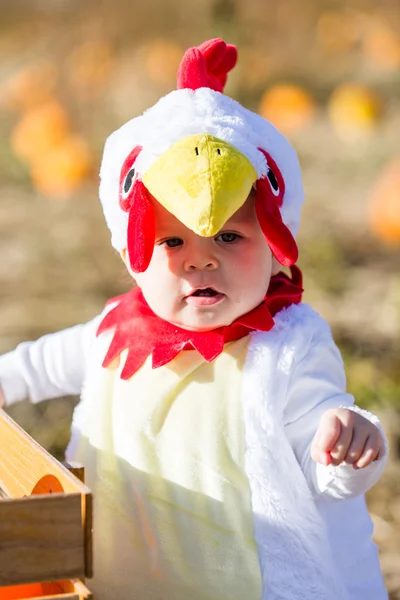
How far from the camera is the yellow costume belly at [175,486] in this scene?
5.30 feet

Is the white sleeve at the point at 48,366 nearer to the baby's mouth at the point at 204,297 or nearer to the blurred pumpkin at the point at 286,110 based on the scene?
the baby's mouth at the point at 204,297

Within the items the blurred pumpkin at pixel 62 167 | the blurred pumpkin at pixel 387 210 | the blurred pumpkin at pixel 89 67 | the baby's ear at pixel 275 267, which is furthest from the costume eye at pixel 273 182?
the blurred pumpkin at pixel 89 67

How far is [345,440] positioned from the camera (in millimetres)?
1507

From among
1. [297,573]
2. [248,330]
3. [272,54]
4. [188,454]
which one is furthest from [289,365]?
[272,54]

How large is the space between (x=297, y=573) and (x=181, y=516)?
0.65 feet

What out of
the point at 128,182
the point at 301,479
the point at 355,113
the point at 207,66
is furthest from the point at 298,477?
the point at 355,113

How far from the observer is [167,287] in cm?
166

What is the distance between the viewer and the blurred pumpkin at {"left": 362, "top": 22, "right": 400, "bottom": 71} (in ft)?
18.3

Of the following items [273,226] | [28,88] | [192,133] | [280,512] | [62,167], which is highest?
[28,88]

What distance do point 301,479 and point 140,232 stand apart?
453 mm

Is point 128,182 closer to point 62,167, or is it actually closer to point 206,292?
point 206,292

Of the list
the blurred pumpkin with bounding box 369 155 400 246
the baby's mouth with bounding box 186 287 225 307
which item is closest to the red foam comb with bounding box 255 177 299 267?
the baby's mouth with bounding box 186 287 225 307

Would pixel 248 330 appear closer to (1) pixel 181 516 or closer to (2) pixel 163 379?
(2) pixel 163 379

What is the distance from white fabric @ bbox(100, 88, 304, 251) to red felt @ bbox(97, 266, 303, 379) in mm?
105
